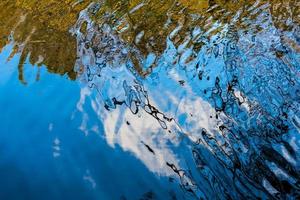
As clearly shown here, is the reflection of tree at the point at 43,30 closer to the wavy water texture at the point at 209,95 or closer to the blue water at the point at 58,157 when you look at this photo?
the wavy water texture at the point at 209,95

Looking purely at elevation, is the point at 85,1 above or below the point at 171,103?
above

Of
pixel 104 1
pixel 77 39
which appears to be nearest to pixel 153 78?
pixel 77 39

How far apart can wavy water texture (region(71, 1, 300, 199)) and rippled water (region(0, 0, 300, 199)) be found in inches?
0.6

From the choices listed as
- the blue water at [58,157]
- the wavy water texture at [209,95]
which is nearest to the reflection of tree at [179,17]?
the wavy water texture at [209,95]

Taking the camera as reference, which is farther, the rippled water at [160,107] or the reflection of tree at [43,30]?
the reflection of tree at [43,30]

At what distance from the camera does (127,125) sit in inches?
200

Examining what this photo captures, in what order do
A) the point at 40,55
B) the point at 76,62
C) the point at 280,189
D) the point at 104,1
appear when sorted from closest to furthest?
the point at 280,189 < the point at 76,62 < the point at 40,55 < the point at 104,1

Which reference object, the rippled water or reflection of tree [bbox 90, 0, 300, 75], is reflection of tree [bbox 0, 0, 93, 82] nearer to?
the rippled water

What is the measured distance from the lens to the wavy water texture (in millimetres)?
3992

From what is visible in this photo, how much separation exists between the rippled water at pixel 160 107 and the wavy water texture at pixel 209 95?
0.02 metres

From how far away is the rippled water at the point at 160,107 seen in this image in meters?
4.13

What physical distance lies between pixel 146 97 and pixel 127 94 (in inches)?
13.5

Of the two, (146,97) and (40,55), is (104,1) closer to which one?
(40,55)

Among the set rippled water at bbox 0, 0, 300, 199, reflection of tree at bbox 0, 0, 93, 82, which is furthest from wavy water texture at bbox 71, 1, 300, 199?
reflection of tree at bbox 0, 0, 93, 82
